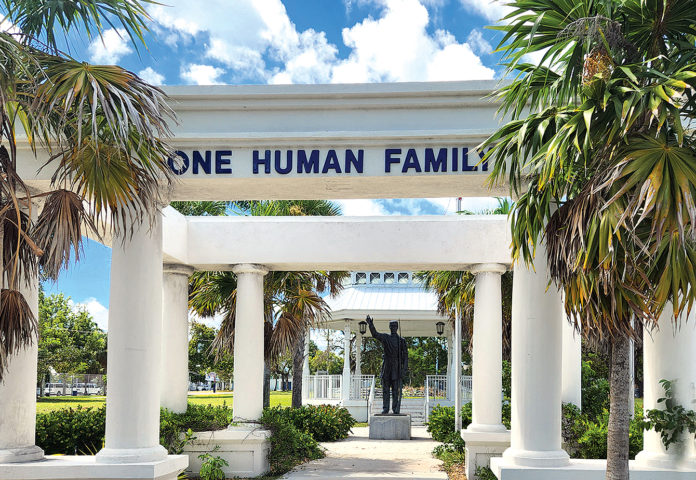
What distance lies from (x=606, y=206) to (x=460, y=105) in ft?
12.2

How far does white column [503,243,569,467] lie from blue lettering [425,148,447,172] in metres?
1.58

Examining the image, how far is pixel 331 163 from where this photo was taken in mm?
10117

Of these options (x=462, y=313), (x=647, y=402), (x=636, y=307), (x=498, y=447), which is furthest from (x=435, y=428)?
(x=636, y=307)

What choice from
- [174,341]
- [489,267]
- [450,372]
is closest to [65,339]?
[450,372]

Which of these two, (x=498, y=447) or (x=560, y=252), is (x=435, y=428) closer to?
(x=498, y=447)

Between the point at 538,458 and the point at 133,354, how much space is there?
5190 mm

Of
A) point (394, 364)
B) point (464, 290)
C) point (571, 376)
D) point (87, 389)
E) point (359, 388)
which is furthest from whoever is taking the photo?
point (87, 389)

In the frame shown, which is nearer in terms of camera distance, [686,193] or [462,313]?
[686,193]

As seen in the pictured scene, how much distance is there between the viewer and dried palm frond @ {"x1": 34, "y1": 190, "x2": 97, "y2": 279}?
7577mm

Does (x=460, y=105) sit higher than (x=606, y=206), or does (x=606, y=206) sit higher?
(x=460, y=105)

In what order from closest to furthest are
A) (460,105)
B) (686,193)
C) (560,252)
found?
(686,193)
(560,252)
(460,105)

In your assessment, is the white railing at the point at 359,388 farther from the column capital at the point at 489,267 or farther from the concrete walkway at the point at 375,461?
the column capital at the point at 489,267

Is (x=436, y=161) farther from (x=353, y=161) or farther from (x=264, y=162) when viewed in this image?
(x=264, y=162)

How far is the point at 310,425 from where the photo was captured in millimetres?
21609
